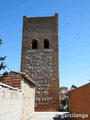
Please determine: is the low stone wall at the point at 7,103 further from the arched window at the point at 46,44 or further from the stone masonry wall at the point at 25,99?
the arched window at the point at 46,44

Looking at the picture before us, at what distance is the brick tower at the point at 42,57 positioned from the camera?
45.3 ft

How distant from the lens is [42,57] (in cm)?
1493

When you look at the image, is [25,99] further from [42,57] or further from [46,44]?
[46,44]

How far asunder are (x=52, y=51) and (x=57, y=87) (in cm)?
362

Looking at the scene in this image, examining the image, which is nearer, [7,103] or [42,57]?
[7,103]

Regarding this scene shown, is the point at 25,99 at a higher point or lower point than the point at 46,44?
lower

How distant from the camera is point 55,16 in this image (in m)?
15.9

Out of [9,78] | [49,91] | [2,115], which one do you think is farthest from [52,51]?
[2,115]

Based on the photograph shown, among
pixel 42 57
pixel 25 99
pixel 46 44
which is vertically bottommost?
pixel 25 99

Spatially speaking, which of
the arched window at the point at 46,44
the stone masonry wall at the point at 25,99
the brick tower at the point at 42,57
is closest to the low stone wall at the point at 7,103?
the stone masonry wall at the point at 25,99

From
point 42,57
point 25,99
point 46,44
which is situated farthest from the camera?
point 46,44

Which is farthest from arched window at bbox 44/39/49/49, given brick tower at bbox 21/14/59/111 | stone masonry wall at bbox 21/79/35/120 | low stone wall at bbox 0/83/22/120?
low stone wall at bbox 0/83/22/120

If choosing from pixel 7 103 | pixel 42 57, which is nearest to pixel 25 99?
pixel 7 103

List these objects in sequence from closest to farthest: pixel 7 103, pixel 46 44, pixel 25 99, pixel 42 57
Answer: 1. pixel 7 103
2. pixel 25 99
3. pixel 42 57
4. pixel 46 44
